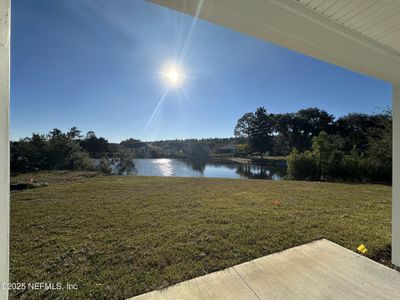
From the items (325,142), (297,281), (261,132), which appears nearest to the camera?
(297,281)

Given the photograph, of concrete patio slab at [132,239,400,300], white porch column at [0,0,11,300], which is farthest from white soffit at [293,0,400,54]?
concrete patio slab at [132,239,400,300]

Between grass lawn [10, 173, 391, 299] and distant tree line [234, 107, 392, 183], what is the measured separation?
458 centimetres

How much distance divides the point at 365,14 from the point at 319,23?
0.31 meters

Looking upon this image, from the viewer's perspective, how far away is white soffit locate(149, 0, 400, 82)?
1.02 metres

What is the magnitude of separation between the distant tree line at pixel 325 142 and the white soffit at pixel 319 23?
9073mm

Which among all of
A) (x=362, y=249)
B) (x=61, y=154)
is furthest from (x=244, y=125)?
(x=362, y=249)

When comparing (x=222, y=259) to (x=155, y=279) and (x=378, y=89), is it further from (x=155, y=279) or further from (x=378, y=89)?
(x=378, y=89)

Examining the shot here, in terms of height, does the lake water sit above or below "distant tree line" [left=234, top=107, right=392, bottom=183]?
below

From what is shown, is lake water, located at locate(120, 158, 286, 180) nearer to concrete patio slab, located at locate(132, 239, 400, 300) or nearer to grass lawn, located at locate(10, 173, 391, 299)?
A: grass lawn, located at locate(10, 173, 391, 299)

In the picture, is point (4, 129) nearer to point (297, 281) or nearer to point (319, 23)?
point (319, 23)

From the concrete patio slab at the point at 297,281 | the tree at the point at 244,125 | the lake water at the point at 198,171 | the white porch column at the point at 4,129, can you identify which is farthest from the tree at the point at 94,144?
the tree at the point at 244,125

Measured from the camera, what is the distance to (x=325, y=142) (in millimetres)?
9695

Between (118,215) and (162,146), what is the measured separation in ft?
63.0

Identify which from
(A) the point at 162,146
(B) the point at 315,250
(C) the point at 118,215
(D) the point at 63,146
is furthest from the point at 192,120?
(B) the point at 315,250
